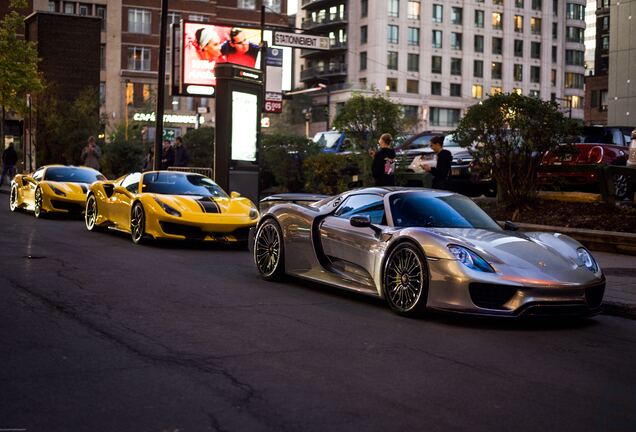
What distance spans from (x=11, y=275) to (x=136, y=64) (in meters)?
73.9

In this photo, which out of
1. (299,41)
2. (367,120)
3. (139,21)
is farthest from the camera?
(139,21)

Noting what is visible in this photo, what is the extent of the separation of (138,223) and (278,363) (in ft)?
29.3

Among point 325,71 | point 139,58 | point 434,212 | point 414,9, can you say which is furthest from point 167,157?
point 325,71

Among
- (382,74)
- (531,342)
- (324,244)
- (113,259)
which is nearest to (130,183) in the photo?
(113,259)

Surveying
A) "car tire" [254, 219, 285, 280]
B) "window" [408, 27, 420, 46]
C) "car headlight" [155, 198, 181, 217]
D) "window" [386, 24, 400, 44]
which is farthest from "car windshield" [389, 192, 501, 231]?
"window" [408, 27, 420, 46]

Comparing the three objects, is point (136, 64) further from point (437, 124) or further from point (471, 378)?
point (471, 378)

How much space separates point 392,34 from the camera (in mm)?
89812

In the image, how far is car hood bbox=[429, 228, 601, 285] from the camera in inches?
309

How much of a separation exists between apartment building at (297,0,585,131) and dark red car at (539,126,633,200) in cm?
6734

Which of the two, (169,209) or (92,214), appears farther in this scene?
(92,214)

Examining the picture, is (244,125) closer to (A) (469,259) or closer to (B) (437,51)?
(A) (469,259)

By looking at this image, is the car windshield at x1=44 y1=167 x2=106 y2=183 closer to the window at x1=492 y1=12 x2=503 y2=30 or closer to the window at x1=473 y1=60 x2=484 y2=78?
the window at x1=473 y1=60 x2=484 y2=78

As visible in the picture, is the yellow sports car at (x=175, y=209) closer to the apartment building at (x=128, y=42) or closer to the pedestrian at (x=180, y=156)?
the pedestrian at (x=180, y=156)

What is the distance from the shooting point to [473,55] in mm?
94438
